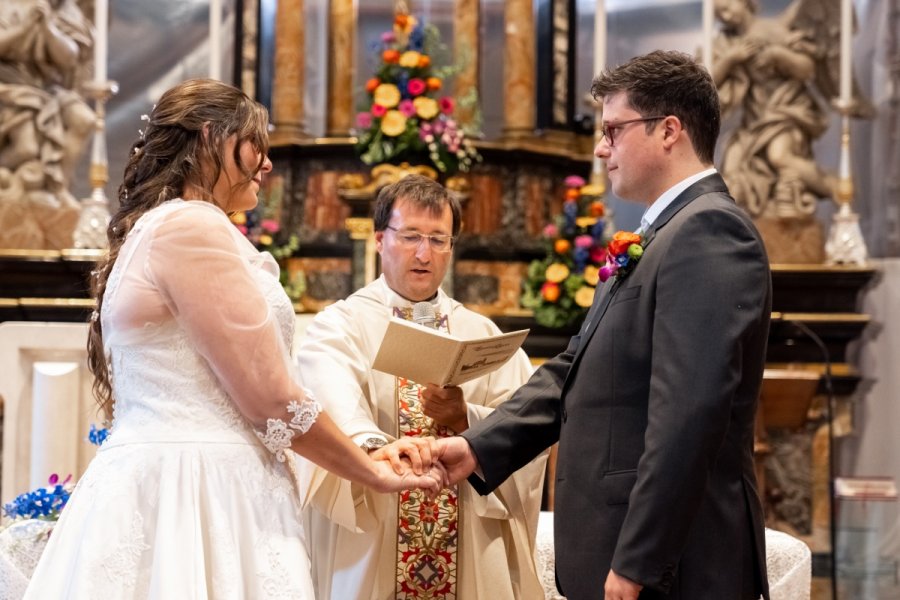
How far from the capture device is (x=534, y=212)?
23.0 feet

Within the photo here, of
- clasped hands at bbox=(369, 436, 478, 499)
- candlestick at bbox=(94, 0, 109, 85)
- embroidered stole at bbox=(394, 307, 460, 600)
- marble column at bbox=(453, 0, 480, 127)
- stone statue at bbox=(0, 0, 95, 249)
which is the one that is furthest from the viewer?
marble column at bbox=(453, 0, 480, 127)

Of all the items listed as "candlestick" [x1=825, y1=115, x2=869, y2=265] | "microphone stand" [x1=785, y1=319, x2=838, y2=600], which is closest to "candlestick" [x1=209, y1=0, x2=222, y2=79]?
"microphone stand" [x1=785, y1=319, x2=838, y2=600]

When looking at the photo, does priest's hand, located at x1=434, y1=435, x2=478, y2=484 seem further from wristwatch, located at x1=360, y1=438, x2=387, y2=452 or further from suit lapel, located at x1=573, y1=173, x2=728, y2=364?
suit lapel, located at x1=573, y1=173, x2=728, y2=364

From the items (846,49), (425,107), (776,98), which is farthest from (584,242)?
(776,98)

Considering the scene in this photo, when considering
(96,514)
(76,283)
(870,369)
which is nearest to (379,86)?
(76,283)

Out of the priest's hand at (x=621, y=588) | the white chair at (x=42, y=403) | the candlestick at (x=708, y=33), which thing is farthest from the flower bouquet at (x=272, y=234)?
the priest's hand at (x=621, y=588)

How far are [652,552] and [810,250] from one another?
496 cm

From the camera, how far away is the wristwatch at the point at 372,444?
11.1 feet

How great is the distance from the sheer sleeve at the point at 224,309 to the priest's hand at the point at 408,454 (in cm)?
55

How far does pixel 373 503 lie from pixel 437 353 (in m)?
0.52

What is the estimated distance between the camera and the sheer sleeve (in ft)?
8.65

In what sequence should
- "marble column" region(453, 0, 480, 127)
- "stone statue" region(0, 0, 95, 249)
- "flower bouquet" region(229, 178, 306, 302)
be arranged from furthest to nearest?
"marble column" region(453, 0, 480, 127), "stone statue" region(0, 0, 95, 249), "flower bouquet" region(229, 178, 306, 302)

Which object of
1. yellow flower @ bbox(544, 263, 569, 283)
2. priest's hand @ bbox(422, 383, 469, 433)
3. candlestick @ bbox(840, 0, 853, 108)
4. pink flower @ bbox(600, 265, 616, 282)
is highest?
candlestick @ bbox(840, 0, 853, 108)

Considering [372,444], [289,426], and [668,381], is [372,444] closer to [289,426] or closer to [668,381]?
[289,426]
